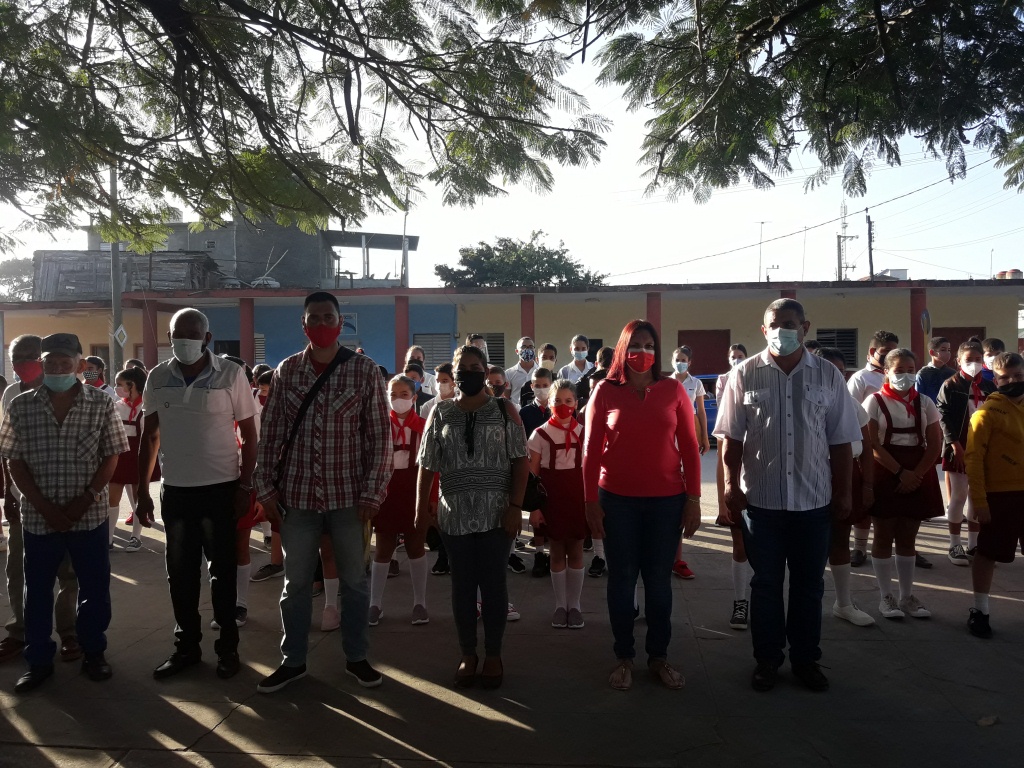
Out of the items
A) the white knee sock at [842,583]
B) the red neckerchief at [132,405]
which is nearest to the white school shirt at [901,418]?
the white knee sock at [842,583]

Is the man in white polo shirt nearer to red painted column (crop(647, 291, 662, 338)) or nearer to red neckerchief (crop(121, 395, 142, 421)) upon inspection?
red neckerchief (crop(121, 395, 142, 421))

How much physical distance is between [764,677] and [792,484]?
100cm

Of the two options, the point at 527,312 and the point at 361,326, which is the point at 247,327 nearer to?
the point at 361,326

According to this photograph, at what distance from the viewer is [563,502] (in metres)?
4.95

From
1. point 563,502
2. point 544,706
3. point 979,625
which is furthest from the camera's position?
point 563,502

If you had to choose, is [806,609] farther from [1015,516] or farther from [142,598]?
[142,598]

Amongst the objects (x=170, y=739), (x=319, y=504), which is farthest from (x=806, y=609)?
(x=170, y=739)

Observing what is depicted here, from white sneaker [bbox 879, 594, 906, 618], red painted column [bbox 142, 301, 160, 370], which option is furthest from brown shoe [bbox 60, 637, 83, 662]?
red painted column [bbox 142, 301, 160, 370]

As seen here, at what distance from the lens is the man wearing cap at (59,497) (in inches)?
157

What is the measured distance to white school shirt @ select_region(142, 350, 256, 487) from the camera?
407 centimetres

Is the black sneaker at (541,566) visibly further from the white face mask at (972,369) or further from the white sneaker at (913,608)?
the white face mask at (972,369)

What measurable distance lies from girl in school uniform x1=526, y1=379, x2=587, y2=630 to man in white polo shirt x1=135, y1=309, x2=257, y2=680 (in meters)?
1.80

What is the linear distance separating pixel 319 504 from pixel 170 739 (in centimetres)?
122

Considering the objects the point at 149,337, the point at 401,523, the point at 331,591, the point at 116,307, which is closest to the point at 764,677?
the point at 401,523
